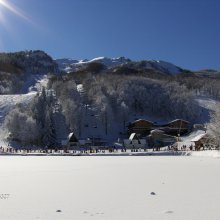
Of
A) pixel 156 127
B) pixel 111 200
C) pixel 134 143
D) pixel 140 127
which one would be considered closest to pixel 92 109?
pixel 140 127

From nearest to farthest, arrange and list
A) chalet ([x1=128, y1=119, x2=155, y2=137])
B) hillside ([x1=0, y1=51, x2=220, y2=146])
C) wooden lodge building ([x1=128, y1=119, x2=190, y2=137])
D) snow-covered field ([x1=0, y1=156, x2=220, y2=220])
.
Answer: snow-covered field ([x1=0, y1=156, x2=220, y2=220]) → hillside ([x1=0, y1=51, x2=220, y2=146]) → chalet ([x1=128, y1=119, x2=155, y2=137]) → wooden lodge building ([x1=128, y1=119, x2=190, y2=137])

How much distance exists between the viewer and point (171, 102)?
15000 cm

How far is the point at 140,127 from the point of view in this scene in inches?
4875

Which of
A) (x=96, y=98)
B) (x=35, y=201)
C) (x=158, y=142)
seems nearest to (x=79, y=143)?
(x=158, y=142)

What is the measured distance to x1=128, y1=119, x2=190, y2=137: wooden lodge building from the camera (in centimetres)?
12362

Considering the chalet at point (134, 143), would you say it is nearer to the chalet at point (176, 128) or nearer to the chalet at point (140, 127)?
the chalet at point (140, 127)

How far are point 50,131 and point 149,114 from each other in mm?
56184

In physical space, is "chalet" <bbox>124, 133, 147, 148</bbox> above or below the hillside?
below

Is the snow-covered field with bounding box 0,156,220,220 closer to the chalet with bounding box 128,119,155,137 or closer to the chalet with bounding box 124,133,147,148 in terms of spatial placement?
the chalet with bounding box 124,133,147,148

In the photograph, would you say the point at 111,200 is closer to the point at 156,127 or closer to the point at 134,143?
the point at 134,143

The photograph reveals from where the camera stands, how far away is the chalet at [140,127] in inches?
4860

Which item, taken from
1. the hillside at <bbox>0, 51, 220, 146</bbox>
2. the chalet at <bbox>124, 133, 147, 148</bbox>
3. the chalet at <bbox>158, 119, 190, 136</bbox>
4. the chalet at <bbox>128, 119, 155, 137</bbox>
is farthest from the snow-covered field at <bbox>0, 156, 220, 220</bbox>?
the chalet at <bbox>158, 119, 190, 136</bbox>

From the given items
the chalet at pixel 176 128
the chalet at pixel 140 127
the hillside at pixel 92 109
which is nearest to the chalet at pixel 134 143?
the hillside at pixel 92 109

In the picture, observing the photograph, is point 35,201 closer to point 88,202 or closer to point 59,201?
point 59,201
